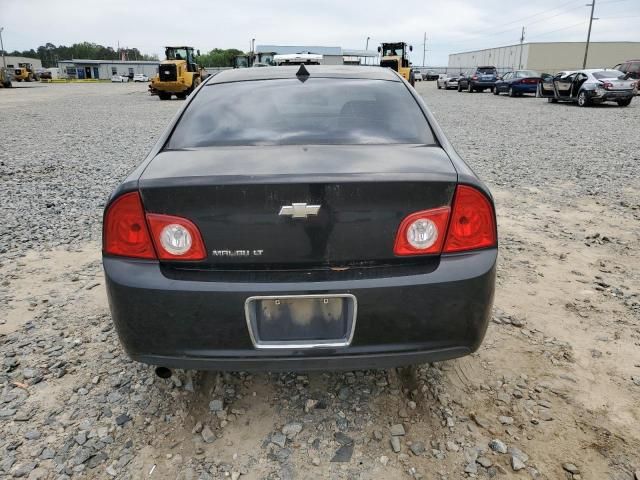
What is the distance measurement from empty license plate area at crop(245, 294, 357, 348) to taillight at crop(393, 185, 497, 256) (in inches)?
12.7

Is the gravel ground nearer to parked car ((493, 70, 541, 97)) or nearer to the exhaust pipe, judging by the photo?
the exhaust pipe

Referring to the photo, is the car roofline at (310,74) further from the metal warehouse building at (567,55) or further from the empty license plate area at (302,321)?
the metal warehouse building at (567,55)

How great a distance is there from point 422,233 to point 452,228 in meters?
0.13

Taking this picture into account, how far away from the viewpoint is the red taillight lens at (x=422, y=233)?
1.98 m

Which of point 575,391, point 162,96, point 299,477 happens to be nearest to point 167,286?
point 299,477

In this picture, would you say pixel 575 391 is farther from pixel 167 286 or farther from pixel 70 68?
pixel 70 68

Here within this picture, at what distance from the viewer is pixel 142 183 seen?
2.00 meters

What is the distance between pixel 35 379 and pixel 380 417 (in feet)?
6.05

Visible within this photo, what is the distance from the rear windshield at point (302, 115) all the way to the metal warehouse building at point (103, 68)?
95760 millimetres

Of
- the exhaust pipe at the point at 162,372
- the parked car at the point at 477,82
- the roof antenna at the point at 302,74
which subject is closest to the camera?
the exhaust pipe at the point at 162,372

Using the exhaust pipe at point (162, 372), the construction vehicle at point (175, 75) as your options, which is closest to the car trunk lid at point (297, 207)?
the exhaust pipe at point (162, 372)

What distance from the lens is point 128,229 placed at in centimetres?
203

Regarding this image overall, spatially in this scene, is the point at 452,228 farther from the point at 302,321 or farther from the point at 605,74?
the point at 605,74

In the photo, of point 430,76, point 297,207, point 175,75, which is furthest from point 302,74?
point 430,76
